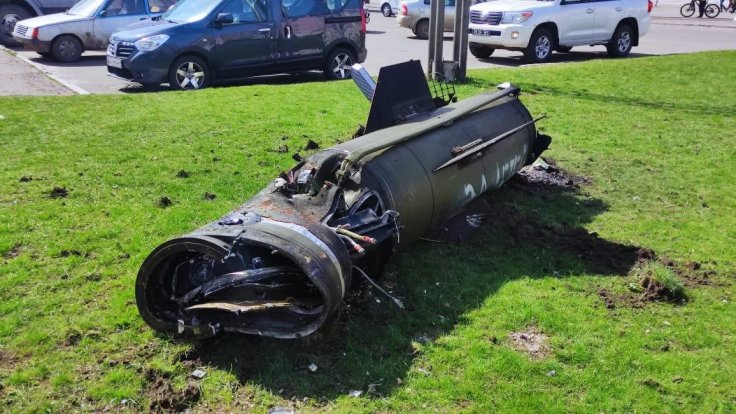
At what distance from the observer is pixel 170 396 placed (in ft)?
11.5

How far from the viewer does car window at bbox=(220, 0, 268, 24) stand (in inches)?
460

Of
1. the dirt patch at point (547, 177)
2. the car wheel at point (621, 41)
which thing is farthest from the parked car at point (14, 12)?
the dirt patch at point (547, 177)

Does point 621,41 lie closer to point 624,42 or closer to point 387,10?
point 624,42

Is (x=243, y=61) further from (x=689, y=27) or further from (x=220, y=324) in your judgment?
(x=689, y=27)

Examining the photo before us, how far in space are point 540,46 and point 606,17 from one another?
74.7 inches

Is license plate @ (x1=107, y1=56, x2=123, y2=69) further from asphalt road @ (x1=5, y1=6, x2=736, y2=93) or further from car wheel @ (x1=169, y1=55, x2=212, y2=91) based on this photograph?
car wheel @ (x1=169, y1=55, x2=212, y2=91)

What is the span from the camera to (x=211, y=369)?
148 inches

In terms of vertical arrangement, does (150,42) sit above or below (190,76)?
above

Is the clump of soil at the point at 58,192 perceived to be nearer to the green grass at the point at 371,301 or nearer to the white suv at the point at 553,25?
the green grass at the point at 371,301

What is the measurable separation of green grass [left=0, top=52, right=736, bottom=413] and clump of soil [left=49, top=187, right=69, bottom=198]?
0.06 meters

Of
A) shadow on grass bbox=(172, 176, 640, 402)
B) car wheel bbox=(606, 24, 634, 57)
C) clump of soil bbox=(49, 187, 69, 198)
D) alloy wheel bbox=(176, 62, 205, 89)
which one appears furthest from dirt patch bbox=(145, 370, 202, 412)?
car wheel bbox=(606, 24, 634, 57)

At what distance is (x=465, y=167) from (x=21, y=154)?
15.9 feet

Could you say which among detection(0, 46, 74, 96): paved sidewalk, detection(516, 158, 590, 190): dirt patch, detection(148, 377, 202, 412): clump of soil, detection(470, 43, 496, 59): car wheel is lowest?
detection(148, 377, 202, 412): clump of soil

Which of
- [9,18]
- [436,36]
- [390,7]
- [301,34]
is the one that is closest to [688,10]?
[390,7]
